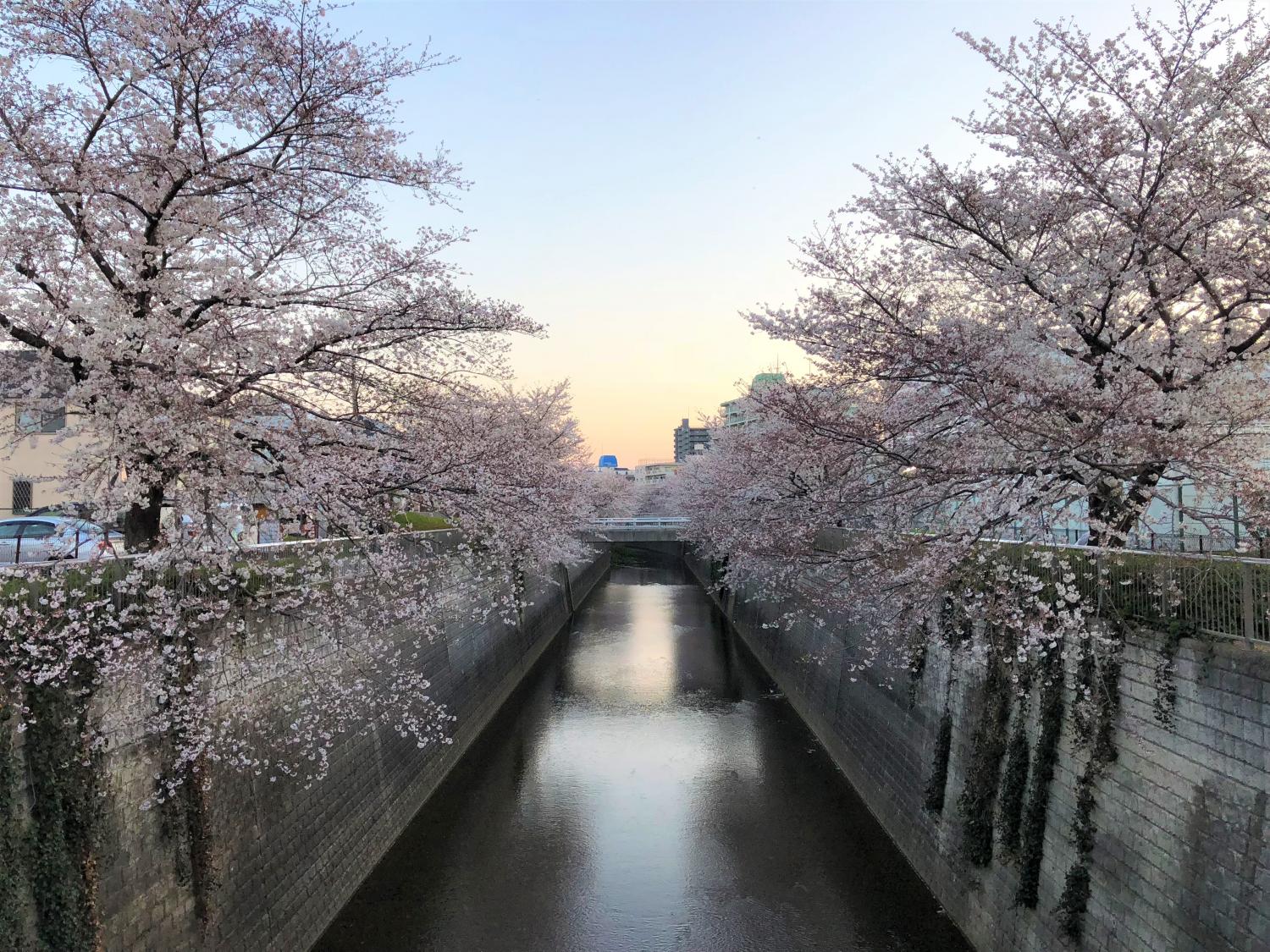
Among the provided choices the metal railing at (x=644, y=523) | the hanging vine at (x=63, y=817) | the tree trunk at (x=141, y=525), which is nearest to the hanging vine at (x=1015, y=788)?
the hanging vine at (x=63, y=817)

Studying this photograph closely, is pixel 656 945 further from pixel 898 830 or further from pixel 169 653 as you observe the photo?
pixel 169 653

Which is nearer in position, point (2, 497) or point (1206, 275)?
point (1206, 275)

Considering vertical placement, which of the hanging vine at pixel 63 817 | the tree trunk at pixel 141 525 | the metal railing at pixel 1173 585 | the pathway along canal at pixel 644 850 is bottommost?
the pathway along canal at pixel 644 850

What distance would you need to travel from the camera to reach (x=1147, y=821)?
295 inches

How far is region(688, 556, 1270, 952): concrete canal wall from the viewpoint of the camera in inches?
247

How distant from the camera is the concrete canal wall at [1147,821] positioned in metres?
6.28

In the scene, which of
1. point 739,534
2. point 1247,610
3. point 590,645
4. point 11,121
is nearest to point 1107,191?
point 1247,610

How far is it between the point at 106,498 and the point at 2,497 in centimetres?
2467

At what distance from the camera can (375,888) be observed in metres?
12.4

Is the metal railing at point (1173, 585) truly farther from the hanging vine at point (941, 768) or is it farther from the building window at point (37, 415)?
the building window at point (37, 415)

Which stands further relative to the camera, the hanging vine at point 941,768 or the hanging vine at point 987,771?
the hanging vine at point 941,768

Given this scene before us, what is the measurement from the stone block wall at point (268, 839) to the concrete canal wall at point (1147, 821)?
731 cm

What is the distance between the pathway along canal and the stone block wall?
2.03 feet

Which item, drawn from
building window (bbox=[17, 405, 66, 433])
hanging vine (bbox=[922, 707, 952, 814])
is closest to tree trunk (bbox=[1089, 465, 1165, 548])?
hanging vine (bbox=[922, 707, 952, 814])
